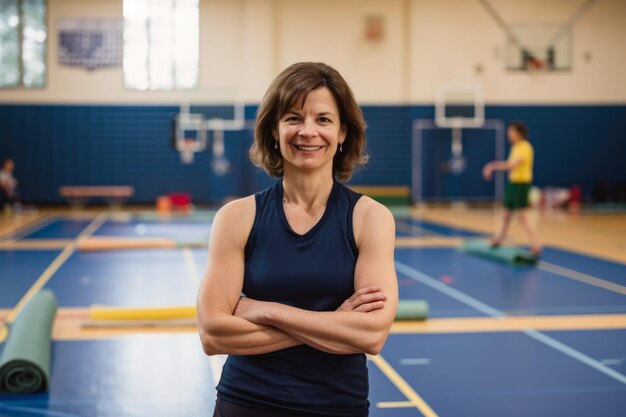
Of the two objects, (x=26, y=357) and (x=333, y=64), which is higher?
(x=333, y=64)

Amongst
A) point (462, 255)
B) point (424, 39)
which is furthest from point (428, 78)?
point (462, 255)

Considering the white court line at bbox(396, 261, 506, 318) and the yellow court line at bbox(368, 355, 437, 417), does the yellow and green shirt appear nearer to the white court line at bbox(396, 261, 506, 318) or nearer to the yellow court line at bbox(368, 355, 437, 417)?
the white court line at bbox(396, 261, 506, 318)

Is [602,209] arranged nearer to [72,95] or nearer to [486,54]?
[486,54]

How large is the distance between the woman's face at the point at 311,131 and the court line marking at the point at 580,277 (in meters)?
6.83

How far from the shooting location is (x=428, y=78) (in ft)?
73.8

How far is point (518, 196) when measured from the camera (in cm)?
1118

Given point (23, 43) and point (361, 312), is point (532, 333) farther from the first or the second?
point (23, 43)

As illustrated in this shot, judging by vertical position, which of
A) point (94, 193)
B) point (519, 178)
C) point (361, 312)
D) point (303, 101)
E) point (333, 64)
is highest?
point (333, 64)

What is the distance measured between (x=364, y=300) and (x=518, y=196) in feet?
30.3

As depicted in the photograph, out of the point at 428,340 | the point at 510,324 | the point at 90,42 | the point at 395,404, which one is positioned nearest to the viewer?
the point at 395,404

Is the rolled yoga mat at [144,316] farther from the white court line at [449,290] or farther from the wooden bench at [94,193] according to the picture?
the wooden bench at [94,193]

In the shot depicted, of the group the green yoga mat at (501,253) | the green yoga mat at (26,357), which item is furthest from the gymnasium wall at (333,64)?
the green yoga mat at (26,357)

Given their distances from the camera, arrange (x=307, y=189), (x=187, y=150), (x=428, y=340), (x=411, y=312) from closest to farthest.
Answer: (x=307, y=189) → (x=428, y=340) → (x=411, y=312) → (x=187, y=150)

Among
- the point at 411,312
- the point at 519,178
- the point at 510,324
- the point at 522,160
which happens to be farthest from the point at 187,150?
the point at 510,324
